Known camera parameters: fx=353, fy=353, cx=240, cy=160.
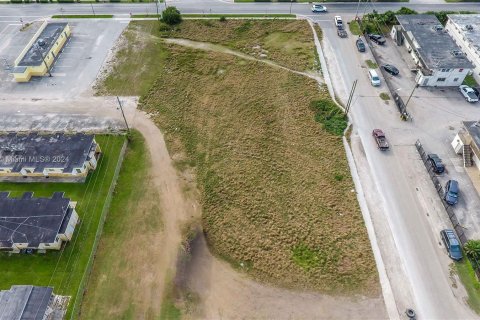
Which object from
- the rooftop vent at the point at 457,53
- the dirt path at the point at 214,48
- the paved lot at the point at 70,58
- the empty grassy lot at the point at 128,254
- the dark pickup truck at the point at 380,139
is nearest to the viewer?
the empty grassy lot at the point at 128,254

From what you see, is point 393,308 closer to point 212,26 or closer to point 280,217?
point 280,217

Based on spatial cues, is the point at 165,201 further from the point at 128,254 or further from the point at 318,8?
the point at 318,8

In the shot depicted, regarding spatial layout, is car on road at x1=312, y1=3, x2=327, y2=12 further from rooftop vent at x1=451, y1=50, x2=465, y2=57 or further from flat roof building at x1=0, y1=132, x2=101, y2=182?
flat roof building at x1=0, y1=132, x2=101, y2=182

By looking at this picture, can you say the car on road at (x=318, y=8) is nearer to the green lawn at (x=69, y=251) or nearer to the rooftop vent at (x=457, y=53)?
the rooftop vent at (x=457, y=53)

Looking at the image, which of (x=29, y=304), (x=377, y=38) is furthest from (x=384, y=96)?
(x=29, y=304)

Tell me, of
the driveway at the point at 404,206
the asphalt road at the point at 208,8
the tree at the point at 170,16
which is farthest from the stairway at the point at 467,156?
the tree at the point at 170,16

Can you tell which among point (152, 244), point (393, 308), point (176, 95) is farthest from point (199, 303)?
point (176, 95)
